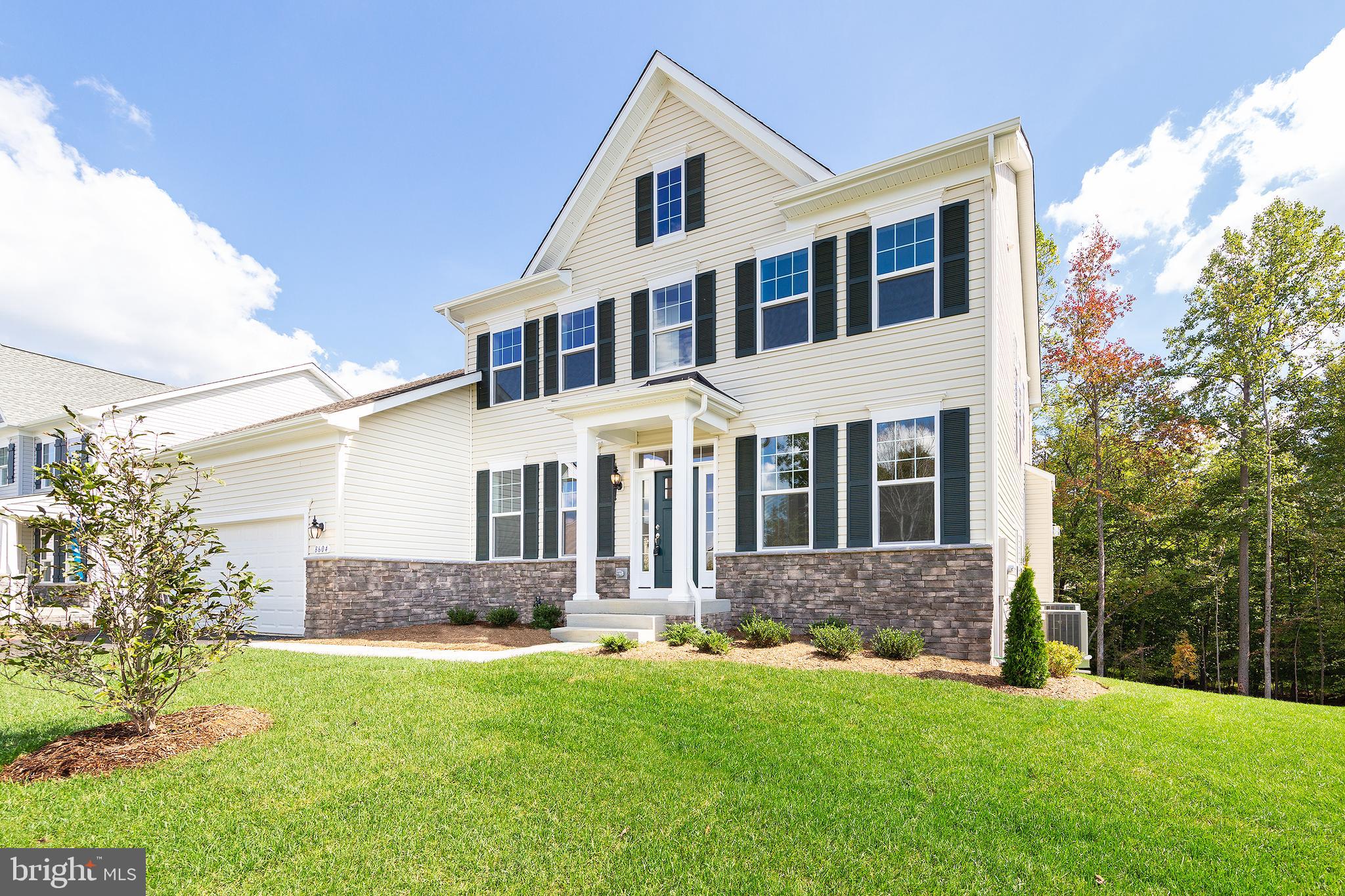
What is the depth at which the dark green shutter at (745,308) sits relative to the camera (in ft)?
37.0

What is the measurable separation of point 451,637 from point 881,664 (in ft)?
22.3

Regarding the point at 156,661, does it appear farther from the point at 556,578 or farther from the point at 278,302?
the point at 278,302

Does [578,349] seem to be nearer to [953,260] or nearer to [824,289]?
[824,289]

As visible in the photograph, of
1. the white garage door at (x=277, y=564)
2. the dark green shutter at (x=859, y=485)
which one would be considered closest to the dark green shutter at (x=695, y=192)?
the dark green shutter at (x=859, y=485)

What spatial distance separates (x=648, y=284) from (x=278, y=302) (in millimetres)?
15373

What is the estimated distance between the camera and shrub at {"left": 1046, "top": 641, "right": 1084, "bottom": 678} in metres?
8.29

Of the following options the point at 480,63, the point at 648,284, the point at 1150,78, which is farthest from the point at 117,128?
the point at 1150,78

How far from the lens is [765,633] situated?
352 inches

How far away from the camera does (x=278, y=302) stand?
21.8m

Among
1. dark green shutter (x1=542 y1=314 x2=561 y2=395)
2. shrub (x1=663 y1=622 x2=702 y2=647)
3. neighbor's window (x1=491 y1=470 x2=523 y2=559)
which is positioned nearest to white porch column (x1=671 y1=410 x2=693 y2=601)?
shrub (x1=663 y1=622 x2=702 y2=647)

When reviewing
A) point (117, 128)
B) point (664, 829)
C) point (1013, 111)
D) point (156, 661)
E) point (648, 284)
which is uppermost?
point (117, 128)

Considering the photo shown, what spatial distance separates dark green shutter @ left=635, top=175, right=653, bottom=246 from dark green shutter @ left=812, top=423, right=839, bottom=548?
16.3 feet

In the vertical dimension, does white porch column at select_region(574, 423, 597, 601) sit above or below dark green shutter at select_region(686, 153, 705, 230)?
below

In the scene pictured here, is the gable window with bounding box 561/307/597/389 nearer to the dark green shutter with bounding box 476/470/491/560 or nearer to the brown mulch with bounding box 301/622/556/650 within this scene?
the dark green shutter with bounding box 476/470/491/560
